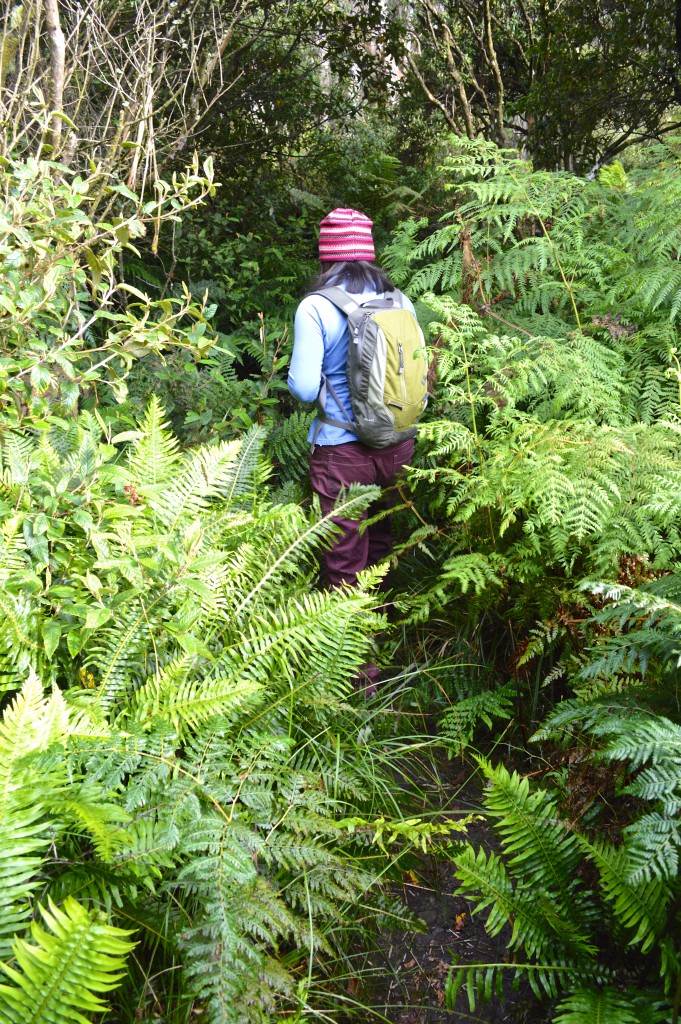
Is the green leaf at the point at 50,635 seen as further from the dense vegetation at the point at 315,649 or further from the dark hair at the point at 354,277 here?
the dark hair at the point at 354,277

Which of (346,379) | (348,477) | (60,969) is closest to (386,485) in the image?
(348,477)

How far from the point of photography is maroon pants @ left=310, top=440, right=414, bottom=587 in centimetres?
374

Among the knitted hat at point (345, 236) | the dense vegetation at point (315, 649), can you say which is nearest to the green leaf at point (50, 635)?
the dense vegetation at point (315, 649)

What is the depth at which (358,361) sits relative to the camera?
3.51 meters

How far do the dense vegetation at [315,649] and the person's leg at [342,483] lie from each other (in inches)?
9.9

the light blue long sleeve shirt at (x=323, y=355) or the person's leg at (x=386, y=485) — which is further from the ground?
the light blue long sleeve shirt at (x=323, y=355)

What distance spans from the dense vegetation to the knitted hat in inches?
17.9

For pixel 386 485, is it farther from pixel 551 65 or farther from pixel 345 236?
pixel 551 65

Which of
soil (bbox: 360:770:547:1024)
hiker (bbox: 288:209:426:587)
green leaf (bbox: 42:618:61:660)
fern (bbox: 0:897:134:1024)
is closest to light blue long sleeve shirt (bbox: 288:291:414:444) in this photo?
hiker (bbox: 288:209:426:587)

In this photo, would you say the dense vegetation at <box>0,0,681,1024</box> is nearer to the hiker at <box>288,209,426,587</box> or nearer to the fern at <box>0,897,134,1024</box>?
the fern at <box>0,897,134,1024</box>

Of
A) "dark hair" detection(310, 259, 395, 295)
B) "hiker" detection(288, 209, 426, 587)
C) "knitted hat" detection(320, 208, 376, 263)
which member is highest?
"knitted hat" detection(320, 208, 376, 263)

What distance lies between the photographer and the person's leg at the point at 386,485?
3.85 m

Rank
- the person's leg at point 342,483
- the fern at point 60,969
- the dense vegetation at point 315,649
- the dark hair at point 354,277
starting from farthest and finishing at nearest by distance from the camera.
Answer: the person's leg at point 342,483
the dark hair at point 354,277
the dense vegetation at point 315,649
the fern at point 60,969

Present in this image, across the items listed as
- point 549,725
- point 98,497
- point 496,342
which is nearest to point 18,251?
point 98,497
